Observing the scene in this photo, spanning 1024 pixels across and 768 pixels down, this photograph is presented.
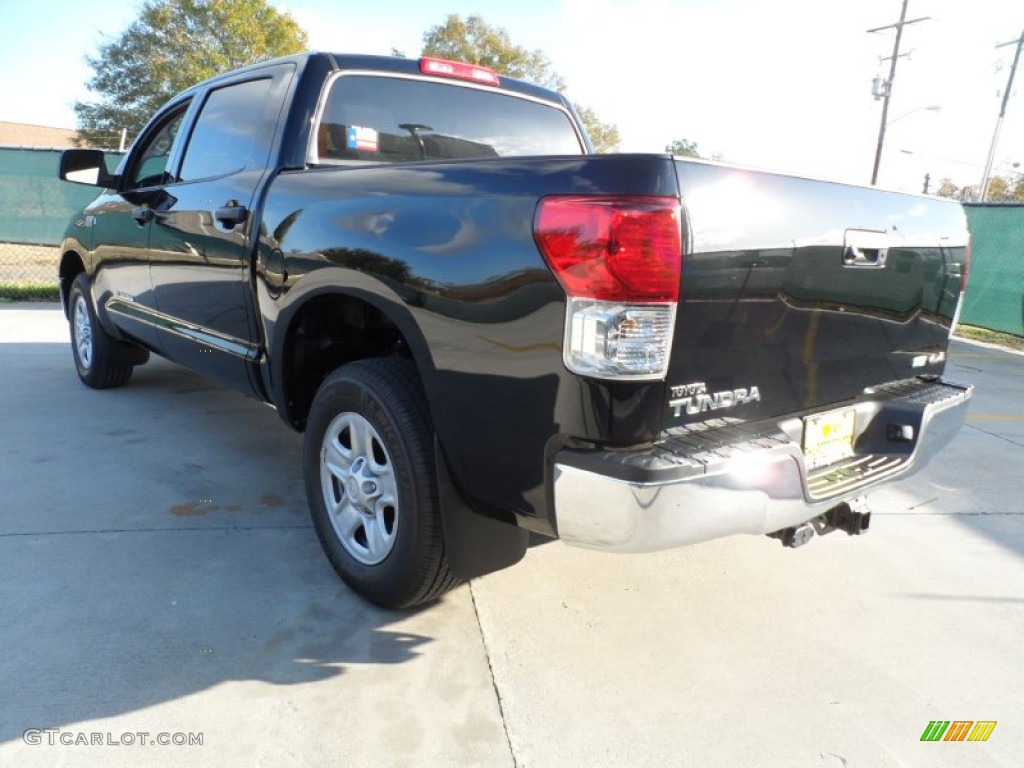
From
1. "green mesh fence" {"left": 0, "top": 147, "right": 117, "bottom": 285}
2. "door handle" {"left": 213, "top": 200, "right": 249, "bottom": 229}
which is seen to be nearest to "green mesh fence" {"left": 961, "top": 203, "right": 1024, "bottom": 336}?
"door handle" {"left": 213, "top": 200, "right": 249, "bottom": 229}

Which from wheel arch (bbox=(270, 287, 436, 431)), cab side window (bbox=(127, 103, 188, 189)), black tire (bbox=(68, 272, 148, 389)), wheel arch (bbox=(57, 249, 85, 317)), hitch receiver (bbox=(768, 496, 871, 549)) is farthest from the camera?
wheel arch (bbox=(57, 249, 85, 317))

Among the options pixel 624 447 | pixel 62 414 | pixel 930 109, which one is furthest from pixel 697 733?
pixel 930 109

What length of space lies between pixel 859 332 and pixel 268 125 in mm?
2540

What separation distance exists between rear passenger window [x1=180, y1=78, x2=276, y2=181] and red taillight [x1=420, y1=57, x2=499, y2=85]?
28.1 inches

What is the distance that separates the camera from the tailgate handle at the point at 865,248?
2.26m

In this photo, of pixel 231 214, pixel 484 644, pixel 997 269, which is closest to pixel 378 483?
pixel 484 644

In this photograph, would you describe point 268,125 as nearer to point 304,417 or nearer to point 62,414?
point 304,417

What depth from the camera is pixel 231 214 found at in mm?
3168

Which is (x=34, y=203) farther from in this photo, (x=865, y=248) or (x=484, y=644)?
(x=865, y=248)

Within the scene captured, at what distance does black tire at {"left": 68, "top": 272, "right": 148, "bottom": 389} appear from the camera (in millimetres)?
5160

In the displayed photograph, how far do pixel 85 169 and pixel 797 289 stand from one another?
14.2 ft

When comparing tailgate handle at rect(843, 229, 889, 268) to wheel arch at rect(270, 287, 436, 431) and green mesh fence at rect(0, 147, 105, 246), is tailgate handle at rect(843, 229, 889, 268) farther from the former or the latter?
green mesh fence at rect(0, 147, 105, 246)

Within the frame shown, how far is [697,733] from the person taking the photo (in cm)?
213

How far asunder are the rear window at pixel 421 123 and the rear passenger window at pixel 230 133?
0.31m
